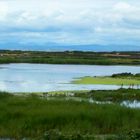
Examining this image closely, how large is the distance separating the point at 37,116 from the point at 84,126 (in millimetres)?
1599

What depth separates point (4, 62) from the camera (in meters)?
78.2

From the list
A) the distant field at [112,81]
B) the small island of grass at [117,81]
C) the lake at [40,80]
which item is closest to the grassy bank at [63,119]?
the lake at [40,80]

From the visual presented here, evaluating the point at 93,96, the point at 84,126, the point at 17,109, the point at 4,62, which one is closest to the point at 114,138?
the point at 84,126

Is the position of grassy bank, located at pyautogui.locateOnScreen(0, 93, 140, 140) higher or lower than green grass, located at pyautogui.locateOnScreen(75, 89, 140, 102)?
higher

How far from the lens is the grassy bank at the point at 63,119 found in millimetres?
15914

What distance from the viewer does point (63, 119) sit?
16.7m

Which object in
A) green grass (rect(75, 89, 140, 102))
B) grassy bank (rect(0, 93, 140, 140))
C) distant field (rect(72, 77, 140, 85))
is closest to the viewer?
grassy bank (rect(0, 93, 140, 140))

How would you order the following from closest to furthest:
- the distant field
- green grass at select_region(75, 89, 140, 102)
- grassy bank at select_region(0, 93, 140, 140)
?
grassy bank at select_region(0, 93, 140, 140), green grass at select_region(75, 89, 140, 102), the distant field

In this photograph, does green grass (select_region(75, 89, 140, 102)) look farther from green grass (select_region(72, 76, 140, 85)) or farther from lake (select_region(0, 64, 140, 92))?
green grass (select_region(72, 76, 140, 85))

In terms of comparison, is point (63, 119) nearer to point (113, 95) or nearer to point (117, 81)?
point (113, 95)

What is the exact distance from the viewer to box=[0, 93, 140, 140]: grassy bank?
1591 cm

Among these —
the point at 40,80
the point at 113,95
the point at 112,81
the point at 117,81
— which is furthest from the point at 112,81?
the point at 113,95

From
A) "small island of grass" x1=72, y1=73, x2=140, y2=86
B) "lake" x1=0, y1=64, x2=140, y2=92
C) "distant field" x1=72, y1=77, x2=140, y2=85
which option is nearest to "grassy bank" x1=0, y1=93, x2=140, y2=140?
"lake" x1=0, y1=64, x2=140, y2=92

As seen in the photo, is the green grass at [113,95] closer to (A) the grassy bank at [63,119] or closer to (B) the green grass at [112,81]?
(A) the grassy bank at [63,119]
